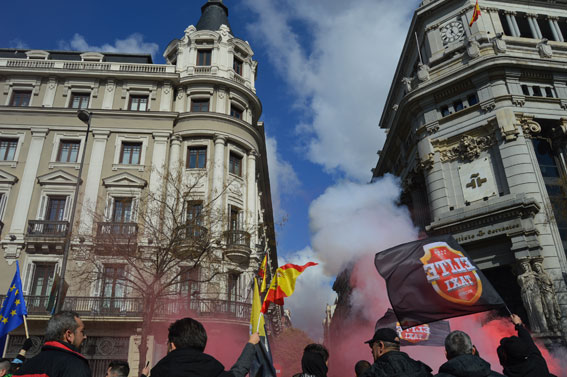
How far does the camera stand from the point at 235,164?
2631cm

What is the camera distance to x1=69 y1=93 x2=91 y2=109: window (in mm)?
26297

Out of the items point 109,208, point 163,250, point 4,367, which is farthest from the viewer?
point 109,208

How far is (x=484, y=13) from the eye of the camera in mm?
23812

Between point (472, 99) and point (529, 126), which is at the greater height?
point (472, 99)

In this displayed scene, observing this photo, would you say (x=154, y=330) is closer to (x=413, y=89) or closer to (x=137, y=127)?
(x=137, y=127)

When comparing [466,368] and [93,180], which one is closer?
[466,368]

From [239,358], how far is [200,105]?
995 inches

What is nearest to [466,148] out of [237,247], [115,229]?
[237,247]

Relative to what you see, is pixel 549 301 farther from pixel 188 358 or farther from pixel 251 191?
pixel 188 358

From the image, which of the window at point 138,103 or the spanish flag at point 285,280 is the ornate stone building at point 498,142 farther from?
the window at point 138,103

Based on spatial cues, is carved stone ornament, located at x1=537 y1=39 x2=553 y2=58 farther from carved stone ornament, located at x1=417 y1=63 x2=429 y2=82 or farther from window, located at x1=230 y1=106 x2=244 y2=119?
window, located at x1=230 y1=106 x2=244 y2=119

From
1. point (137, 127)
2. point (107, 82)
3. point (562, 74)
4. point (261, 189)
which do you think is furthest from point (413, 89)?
point (107, 82)

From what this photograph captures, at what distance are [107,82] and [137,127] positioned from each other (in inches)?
173

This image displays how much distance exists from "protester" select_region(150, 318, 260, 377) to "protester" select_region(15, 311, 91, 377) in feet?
2.26
